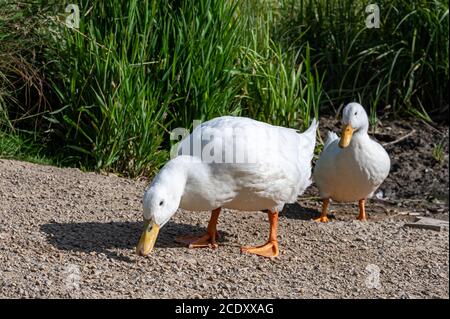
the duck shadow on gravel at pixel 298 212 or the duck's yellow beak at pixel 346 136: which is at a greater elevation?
the duck's yellow beak at pixel 346 136

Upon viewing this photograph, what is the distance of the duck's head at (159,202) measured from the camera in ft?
17.1

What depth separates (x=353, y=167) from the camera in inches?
283

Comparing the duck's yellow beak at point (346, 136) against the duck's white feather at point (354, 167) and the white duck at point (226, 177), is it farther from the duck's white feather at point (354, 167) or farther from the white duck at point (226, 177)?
the white duck at point (226, 177)

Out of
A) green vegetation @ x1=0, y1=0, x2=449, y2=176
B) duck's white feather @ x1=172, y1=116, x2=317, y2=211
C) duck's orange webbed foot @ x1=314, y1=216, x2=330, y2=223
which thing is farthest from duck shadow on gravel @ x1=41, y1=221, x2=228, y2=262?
green vegetation @ x1=0, y1=0, x2=449, y2=176

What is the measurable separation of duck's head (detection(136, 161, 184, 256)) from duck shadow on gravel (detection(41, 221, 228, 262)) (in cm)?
30

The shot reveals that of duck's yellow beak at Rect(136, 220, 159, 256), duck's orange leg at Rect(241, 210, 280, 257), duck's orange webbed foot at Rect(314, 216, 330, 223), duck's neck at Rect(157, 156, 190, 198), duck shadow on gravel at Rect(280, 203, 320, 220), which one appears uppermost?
duck's neck at Rect(157, 156, 190, 198)

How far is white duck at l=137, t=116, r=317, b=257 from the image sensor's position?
5266 mm

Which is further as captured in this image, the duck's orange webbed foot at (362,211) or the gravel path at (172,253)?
the duck's orange webbed foot at (362,211)

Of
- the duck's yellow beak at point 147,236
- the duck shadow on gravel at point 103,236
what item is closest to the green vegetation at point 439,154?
the duck shadow on gravel at point 103,236

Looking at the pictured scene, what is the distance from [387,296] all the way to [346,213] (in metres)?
2.62

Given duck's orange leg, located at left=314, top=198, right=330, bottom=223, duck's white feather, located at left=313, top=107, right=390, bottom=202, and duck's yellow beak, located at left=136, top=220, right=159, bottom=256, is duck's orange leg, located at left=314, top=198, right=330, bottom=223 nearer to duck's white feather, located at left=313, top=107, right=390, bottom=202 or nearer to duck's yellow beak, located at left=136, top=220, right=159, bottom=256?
duck's white feather, located at left=313, top=107, right=390, bottom=202

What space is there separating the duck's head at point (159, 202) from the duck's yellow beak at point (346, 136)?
73.7 inches

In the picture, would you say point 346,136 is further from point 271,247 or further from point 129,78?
point 129,78
